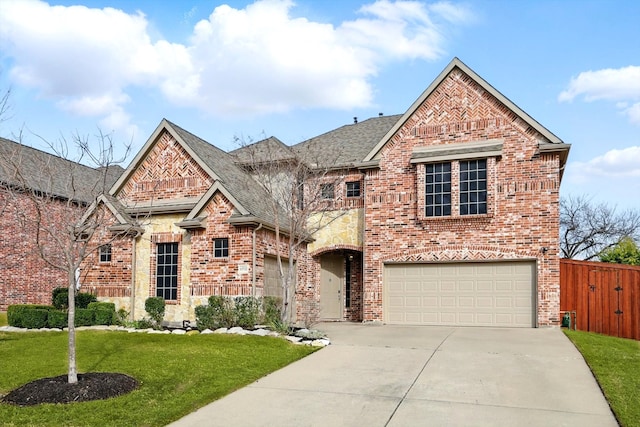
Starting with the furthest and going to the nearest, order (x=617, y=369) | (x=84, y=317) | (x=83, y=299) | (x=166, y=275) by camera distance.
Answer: (x=166, y=275)
(x=83, y=299)
(x=84, y=317)
(x=617, y=369)

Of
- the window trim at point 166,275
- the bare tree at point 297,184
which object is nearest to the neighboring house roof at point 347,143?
the bare tree at point 297,184

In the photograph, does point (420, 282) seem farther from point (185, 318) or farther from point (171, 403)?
point (171, 403)

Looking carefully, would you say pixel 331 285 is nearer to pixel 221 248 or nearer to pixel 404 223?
pixel 404 223

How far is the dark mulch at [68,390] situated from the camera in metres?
8.71

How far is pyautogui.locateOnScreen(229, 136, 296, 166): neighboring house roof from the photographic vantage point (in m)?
21.3

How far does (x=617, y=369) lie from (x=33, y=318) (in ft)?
52.2

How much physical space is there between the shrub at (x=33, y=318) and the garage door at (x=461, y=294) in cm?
1092

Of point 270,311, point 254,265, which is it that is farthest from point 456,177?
point 270,311

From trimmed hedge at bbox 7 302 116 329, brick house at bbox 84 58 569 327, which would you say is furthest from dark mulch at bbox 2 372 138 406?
trimmed hedge at bbox 7 302 116 329

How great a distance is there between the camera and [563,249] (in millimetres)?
38875

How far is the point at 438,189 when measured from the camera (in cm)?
1938

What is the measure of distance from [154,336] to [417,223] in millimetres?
9123

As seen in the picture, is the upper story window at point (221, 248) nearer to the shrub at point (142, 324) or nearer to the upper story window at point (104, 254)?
the shrub at point (142, 324)

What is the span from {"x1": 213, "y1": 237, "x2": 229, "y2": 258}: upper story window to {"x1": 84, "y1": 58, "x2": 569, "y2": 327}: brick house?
Result: 1.4 inches
